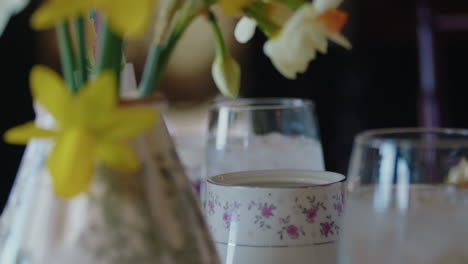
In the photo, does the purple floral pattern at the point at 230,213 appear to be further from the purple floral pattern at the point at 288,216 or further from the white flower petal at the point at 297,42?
the white flower petal at the point at 297,42

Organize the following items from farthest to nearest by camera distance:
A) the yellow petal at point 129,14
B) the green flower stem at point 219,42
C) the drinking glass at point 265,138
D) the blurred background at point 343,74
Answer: the blurred background at point 343,74, the drinking glass at point 265,138, the green flower stem at point 219,42, the yellow petal at point 129,14

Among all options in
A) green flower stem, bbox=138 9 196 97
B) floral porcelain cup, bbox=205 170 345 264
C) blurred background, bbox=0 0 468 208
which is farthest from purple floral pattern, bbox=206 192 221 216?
blurred background, bbox=0 0 468 208

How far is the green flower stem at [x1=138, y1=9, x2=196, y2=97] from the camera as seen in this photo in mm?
306

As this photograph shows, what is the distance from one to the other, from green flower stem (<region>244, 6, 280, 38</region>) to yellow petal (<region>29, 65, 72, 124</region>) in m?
0.11

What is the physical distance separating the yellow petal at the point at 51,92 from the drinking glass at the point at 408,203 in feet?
0.42

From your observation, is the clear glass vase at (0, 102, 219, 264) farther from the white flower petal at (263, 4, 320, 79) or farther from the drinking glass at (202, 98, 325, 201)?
the drinking glass at (202, 98, 325, 201)

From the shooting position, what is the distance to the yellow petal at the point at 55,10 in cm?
24

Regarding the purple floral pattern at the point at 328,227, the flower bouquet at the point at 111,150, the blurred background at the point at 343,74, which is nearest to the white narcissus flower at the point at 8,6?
the flower bouquet at the point at 111,150

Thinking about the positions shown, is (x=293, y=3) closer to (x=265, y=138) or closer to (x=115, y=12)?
(x=115, y=12)

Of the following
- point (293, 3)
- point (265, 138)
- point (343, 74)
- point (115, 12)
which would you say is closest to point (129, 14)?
point (115, 12)

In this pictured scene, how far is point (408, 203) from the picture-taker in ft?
0.88

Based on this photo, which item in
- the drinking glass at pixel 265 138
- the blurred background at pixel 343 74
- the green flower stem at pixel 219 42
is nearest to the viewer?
the green flower stem at pixel 219 42

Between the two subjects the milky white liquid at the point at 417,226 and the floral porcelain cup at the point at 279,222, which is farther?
the floral porcelain cup at the point at 279,222

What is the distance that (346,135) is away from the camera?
2.54 meters
